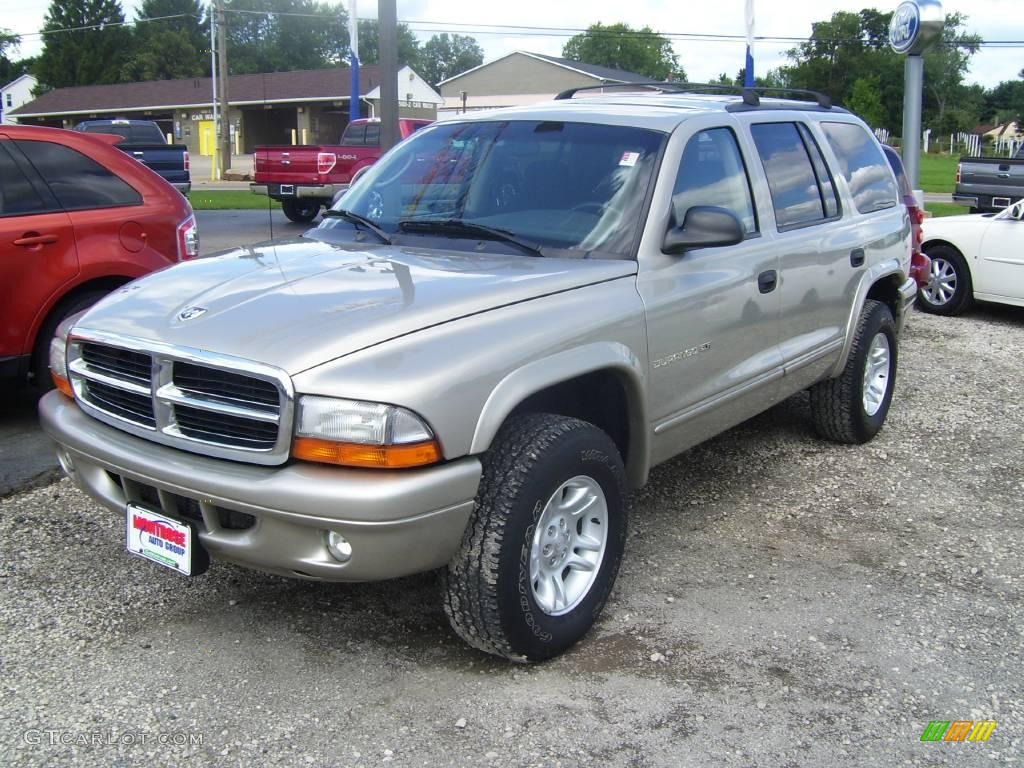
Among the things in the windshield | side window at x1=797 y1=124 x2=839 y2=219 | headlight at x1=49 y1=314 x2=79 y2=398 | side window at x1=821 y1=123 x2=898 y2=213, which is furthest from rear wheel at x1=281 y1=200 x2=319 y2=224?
headlight at x1=49 y1=314 x2=79 y2=398

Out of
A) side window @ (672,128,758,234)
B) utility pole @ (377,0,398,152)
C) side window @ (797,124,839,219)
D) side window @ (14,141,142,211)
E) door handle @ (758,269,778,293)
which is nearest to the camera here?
side window @ (672,128,758,234)

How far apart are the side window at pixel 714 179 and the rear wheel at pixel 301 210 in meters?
14.3

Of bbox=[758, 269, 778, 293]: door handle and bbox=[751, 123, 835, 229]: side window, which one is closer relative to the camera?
bbox=[758, 269, 778, 293]: door handle

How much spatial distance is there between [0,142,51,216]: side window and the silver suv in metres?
2.36

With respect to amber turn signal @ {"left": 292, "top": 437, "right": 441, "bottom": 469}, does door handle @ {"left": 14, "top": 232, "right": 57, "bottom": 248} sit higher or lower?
higher

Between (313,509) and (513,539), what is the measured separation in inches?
24.7

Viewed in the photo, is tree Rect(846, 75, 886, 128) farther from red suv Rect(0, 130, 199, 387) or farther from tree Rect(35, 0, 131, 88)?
tree Rect(35, 0, 131, 88)

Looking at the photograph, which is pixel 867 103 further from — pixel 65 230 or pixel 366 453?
pixel 366 453

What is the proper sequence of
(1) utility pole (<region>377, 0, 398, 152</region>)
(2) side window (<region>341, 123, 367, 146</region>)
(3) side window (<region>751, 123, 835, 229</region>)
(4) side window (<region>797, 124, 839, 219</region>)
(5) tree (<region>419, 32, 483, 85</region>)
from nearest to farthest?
1. (3) side window (<region>751, 123, 835, 229</region>)
2. (4) side window (<region>797, 124, 839, 219</region>)
3. (1) utility pole (<region>377, 0, 398, 152</region>)
4. (2) side window (<region>341, 123, 367, 146</region>)
5. (5) tree (<region>419, 32, 483, 85</region>)

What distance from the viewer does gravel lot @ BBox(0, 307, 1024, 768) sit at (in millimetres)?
2922

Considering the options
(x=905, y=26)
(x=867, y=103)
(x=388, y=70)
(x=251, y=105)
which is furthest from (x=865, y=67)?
(x=388, y=70)

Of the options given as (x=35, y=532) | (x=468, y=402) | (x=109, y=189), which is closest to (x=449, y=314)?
(x=468, y=402)

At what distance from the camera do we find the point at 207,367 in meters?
2.96
